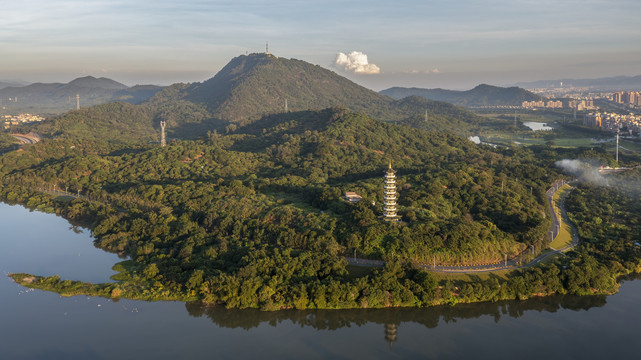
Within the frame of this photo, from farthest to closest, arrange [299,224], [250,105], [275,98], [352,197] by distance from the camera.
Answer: [275,98], [250,105], [352,197], [299,224]

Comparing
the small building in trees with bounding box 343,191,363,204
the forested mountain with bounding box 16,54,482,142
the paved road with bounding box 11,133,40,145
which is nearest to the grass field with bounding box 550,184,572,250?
the small building in trees with bounding box 343,191,363,204

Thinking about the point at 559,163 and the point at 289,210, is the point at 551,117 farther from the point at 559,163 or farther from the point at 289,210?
the point at 289,210

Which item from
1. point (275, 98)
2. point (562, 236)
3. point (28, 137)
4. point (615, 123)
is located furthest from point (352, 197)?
point (275, 98)

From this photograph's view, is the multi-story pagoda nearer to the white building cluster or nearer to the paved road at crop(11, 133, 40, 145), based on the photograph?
the paved road at crop(11, 133, 40, 145)

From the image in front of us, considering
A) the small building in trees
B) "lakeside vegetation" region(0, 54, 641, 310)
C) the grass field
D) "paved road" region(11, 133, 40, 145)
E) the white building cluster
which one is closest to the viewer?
"lakeside vegetation" region(0, 54, 641, 310)

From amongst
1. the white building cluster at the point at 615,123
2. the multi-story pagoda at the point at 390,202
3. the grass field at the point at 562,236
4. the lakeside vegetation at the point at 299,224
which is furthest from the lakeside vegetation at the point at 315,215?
the white building cluster at the point at 615,123

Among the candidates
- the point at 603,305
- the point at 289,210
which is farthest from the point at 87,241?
the point at 603,305

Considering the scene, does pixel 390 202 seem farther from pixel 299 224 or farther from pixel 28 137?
pixel 28 137

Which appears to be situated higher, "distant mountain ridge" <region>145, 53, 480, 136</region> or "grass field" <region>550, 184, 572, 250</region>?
"distant mountain ridge" <region>145, 53, 480, 136</region>
